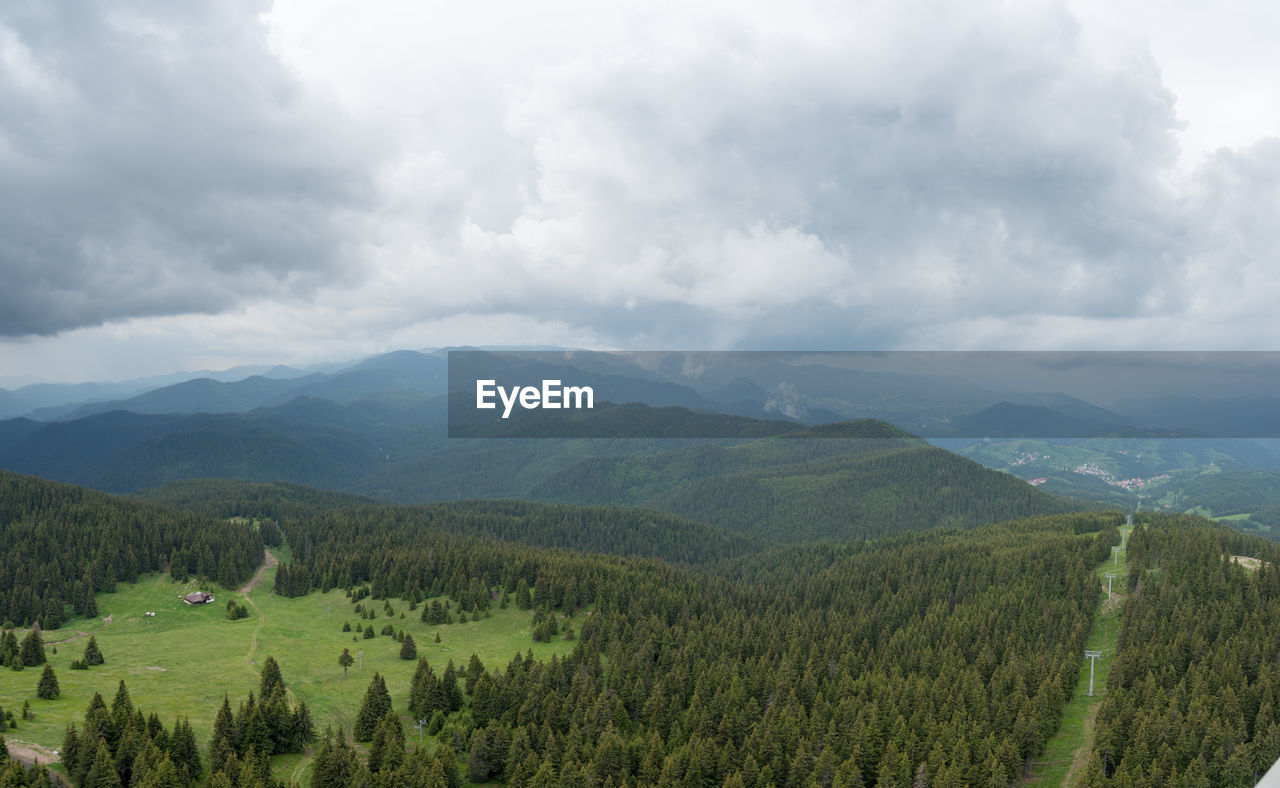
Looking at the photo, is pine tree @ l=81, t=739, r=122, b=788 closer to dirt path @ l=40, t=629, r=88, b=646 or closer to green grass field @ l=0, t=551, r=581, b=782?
green grass field @ l=0, t=551, r=581, b=782

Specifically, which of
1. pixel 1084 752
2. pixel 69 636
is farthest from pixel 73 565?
pixel 1084 752

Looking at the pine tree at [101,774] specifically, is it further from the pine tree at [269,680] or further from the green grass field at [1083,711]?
the green grass field at [1083,711]

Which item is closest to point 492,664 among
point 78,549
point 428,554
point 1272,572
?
point 428,554

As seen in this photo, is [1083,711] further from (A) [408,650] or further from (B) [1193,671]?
(A) [408,650]

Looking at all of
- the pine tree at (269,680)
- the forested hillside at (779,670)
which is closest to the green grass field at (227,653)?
the pine tree at (269,680)

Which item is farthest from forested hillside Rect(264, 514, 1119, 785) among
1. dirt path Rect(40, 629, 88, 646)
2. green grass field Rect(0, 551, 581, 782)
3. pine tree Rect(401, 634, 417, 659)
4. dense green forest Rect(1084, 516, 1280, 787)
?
dirt path Rect(40, 629, 88, 646)

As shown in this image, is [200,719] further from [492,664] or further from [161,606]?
[161,606]
